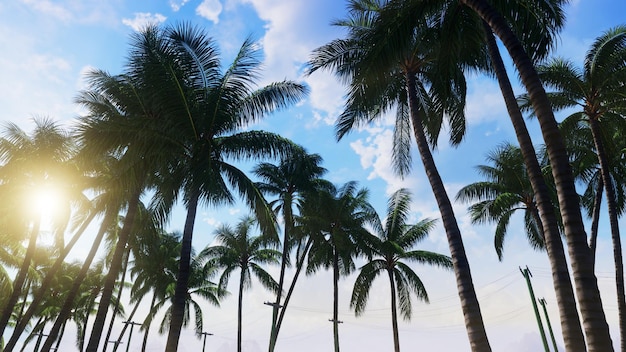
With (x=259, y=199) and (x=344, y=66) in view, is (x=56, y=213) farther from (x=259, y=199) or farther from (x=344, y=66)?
(x=344, y=66)

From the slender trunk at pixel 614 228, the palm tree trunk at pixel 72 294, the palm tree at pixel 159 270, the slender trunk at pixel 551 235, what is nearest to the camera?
the slender trunk at pixel 551 235

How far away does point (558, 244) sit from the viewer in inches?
305

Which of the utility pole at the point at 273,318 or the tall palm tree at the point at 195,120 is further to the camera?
the utility pole at the point at 273,318

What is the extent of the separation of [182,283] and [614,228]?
18.0m

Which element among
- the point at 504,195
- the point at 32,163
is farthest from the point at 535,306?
the point at 32,163

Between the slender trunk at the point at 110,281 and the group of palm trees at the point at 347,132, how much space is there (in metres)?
0.05

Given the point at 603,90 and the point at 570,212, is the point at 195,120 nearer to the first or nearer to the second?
the point at 570,212

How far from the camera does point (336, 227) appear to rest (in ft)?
94.2

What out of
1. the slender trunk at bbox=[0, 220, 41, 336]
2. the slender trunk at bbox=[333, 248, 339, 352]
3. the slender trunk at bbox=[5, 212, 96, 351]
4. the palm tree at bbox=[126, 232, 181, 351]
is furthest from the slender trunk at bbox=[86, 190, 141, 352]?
the palm tree at bbox=[126, 232, 181, 351]

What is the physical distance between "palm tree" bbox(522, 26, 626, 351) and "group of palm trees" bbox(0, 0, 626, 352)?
7 centimetres

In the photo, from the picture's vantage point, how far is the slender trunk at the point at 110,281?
48.8ft

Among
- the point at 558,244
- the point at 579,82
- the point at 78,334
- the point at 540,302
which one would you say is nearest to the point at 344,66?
the point at 558,244

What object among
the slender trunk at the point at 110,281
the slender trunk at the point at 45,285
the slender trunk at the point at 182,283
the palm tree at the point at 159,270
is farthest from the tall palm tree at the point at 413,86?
the palm tree at the point at 159,270

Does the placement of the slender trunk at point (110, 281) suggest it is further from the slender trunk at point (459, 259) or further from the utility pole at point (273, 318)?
the utility pole at point (273, 318)
